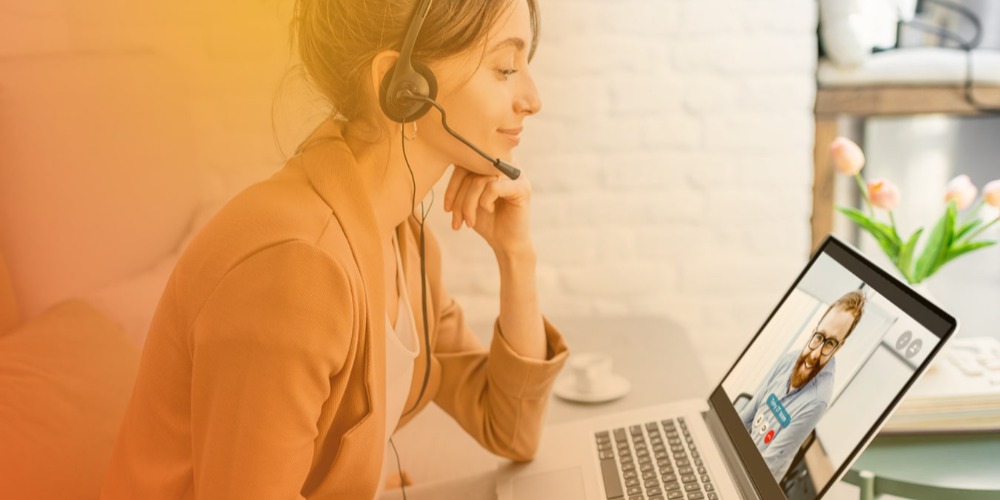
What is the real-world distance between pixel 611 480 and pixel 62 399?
24.5 inches

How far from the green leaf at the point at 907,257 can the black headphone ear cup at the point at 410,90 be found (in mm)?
708

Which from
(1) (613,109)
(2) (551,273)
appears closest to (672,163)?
(1) (613,109)

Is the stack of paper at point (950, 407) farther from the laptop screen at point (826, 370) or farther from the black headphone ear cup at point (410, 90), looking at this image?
the black headphone ear cup at point (410, 90)

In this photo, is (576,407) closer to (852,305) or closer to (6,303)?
(852,305)

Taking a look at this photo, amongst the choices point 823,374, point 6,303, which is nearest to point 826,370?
point 823,374

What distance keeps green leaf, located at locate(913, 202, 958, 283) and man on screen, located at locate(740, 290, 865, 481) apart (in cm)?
38

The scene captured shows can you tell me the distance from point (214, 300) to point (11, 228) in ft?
2.03

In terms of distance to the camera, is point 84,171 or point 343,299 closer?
point 343,299

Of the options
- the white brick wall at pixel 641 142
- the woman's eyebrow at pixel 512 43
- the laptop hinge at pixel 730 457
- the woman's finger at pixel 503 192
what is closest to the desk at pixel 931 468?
the laptop hinge at pixel 730 457

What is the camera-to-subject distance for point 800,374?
869 millimetres

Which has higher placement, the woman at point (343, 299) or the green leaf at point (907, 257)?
the woman at point (343, 299)

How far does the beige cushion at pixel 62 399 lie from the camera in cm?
93

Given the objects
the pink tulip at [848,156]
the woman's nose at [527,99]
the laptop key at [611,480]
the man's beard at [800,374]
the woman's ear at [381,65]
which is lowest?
the laptop key at [611,480]

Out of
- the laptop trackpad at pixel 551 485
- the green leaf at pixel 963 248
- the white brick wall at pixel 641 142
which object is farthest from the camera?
the white brick wall at pixel 641 142
